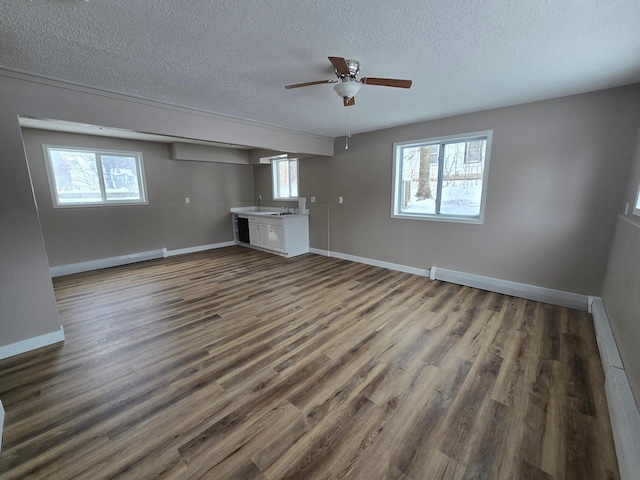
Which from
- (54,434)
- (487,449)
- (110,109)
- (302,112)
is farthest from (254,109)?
(487,449)

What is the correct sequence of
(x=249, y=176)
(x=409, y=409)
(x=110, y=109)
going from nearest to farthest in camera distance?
1. (x=409, y=409)
2. (x=110, y=109)
3. (x=249, y=176)

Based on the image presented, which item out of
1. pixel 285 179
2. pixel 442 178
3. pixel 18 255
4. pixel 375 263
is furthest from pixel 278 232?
pixel 18 255

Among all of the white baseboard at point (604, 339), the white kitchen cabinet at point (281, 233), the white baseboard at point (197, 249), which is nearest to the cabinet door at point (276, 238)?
the white kitchen cabinet at point (281, 233)

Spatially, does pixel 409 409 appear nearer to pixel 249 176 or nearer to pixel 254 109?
pixel 254 109

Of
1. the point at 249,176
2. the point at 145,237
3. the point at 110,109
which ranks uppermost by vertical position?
the point at 110,109

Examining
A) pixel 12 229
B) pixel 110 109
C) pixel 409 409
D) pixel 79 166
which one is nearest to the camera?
pixel 409 409

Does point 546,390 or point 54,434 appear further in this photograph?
point 546,390

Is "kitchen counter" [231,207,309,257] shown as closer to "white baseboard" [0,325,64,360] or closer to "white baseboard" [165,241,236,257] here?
"white baseboard" [165,241,236,257]

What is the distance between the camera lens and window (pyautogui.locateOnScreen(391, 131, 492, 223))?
3.57 m

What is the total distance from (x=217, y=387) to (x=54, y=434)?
918mm

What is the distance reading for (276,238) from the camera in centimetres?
552

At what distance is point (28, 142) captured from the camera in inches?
159

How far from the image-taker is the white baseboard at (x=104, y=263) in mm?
4440

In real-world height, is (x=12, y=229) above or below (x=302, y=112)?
below
